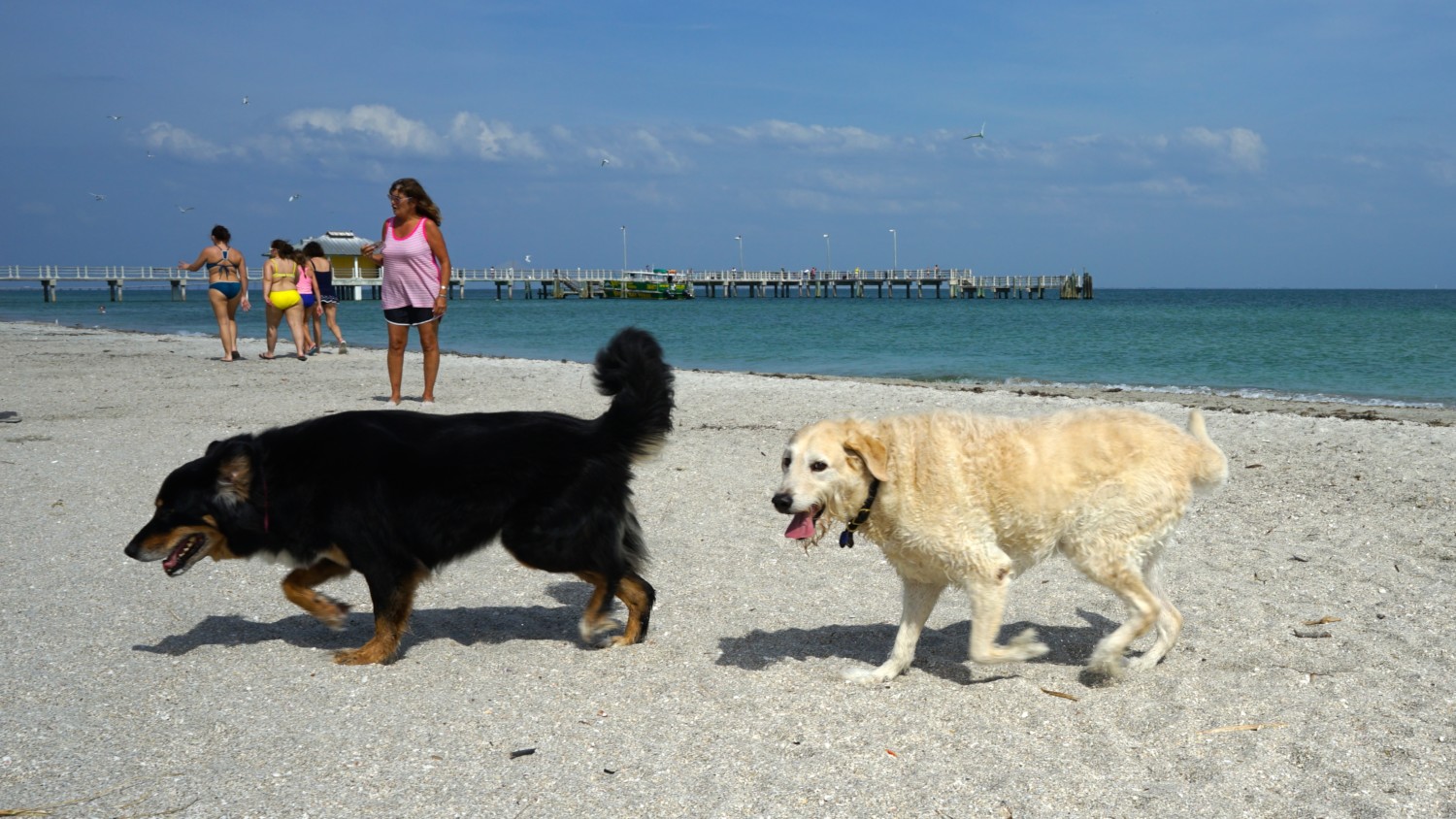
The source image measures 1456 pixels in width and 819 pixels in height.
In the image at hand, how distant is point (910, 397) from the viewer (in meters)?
15.8

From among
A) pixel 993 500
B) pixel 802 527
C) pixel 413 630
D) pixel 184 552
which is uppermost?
pixel 993 500

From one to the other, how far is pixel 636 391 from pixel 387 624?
1534 millimetres

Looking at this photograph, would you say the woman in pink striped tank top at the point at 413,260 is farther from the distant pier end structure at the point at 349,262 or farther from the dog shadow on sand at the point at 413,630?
the distant pier end structure at the point at 349,262

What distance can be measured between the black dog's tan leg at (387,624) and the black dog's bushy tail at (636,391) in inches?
44.6

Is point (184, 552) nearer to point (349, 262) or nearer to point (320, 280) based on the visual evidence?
point (320, 280)

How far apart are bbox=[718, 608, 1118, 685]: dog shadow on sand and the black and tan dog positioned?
0.81 metres

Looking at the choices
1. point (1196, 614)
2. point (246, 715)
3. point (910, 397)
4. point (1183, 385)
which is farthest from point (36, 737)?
point (1183, 385)

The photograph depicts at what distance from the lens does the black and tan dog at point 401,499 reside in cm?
488

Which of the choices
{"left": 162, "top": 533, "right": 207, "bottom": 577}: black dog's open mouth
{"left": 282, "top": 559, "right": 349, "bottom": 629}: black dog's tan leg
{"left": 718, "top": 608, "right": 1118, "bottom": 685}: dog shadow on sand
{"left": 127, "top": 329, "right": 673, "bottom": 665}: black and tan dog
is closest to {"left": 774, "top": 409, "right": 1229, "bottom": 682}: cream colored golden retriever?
{"left": 718, "top": 608, "right": 1118, "bottom": 685}: dog shadow on sand

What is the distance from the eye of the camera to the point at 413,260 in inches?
452

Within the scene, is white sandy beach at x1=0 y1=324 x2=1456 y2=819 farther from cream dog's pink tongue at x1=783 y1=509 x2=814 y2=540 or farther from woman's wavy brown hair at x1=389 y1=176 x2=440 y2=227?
woman's wavy brown hair at x1=389 y1=176 x2=440 y2=227

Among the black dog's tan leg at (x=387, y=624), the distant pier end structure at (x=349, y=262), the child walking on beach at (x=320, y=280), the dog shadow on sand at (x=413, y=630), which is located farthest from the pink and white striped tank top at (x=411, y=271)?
the distant pier end structure at (x=349, y=262)

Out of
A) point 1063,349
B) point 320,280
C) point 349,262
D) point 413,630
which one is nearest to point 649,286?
point 349,262

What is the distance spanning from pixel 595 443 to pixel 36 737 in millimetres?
2414
